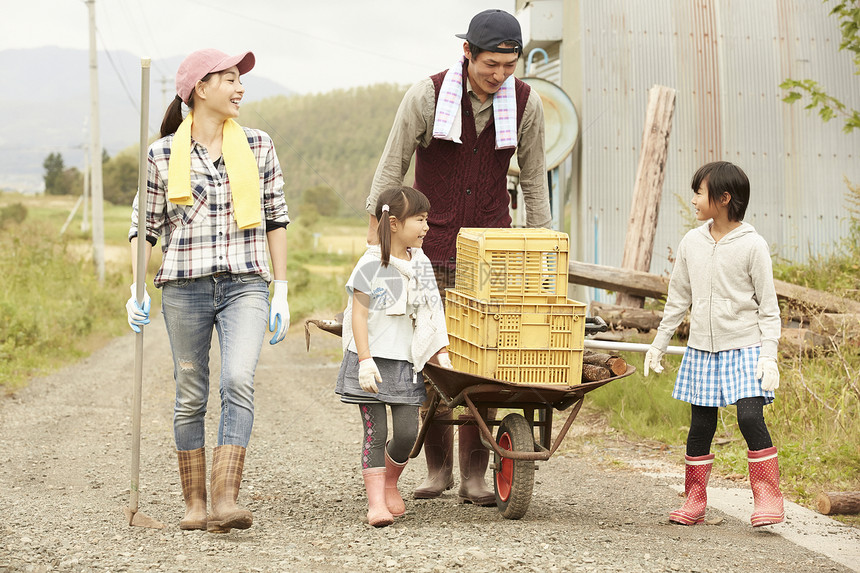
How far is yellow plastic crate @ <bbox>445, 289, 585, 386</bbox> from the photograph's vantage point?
14.4ft

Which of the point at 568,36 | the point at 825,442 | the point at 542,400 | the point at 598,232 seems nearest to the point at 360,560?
the point at 542,400

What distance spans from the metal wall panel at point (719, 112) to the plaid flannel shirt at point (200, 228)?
7640 millimetres

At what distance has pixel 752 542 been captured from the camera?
439 cm

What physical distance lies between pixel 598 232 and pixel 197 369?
7922 millimetres

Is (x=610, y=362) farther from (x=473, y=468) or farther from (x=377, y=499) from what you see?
(x=377, y=499)

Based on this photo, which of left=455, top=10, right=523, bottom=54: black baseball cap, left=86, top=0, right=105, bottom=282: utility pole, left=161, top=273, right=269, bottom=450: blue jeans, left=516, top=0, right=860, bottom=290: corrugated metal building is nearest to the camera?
left=161, top=273, right=269, bottom=450: blue jeans

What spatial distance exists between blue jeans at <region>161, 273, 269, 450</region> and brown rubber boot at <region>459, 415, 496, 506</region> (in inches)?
49.8

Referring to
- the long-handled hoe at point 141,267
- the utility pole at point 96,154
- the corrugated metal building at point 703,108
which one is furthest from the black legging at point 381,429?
the utility pole at point 96,154

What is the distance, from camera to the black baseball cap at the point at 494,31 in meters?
4.64

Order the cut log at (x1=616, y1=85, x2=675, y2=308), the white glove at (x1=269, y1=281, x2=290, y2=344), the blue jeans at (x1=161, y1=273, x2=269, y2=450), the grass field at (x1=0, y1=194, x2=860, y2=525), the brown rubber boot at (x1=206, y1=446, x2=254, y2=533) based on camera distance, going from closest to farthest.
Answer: the brown rubber boot at (x1=206, y1=446, x2=254, y2=533) → the blue jeans at (x1=161, y1=273, x2=269, y2=450) → the white glove at (x1=269, y1=281, x2=290, y2=344) → the grass field at (x1=0, y1=194, x2=860, y2=525) → the cut log at (x1=616, y1=85, x2=675, y2=308)

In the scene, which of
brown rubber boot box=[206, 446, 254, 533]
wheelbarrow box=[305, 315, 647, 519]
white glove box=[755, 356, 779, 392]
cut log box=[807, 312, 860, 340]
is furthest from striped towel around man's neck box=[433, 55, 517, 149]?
cut log box=[807, 312, 860, 340]

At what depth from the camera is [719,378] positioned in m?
4.70

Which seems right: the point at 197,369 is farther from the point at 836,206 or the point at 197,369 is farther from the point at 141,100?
the point at 836,206

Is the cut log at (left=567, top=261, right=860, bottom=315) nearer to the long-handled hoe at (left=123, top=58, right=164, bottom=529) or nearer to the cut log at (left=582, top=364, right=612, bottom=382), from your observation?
the cut log at (left=582, top=364, right=612, bottom=382)
